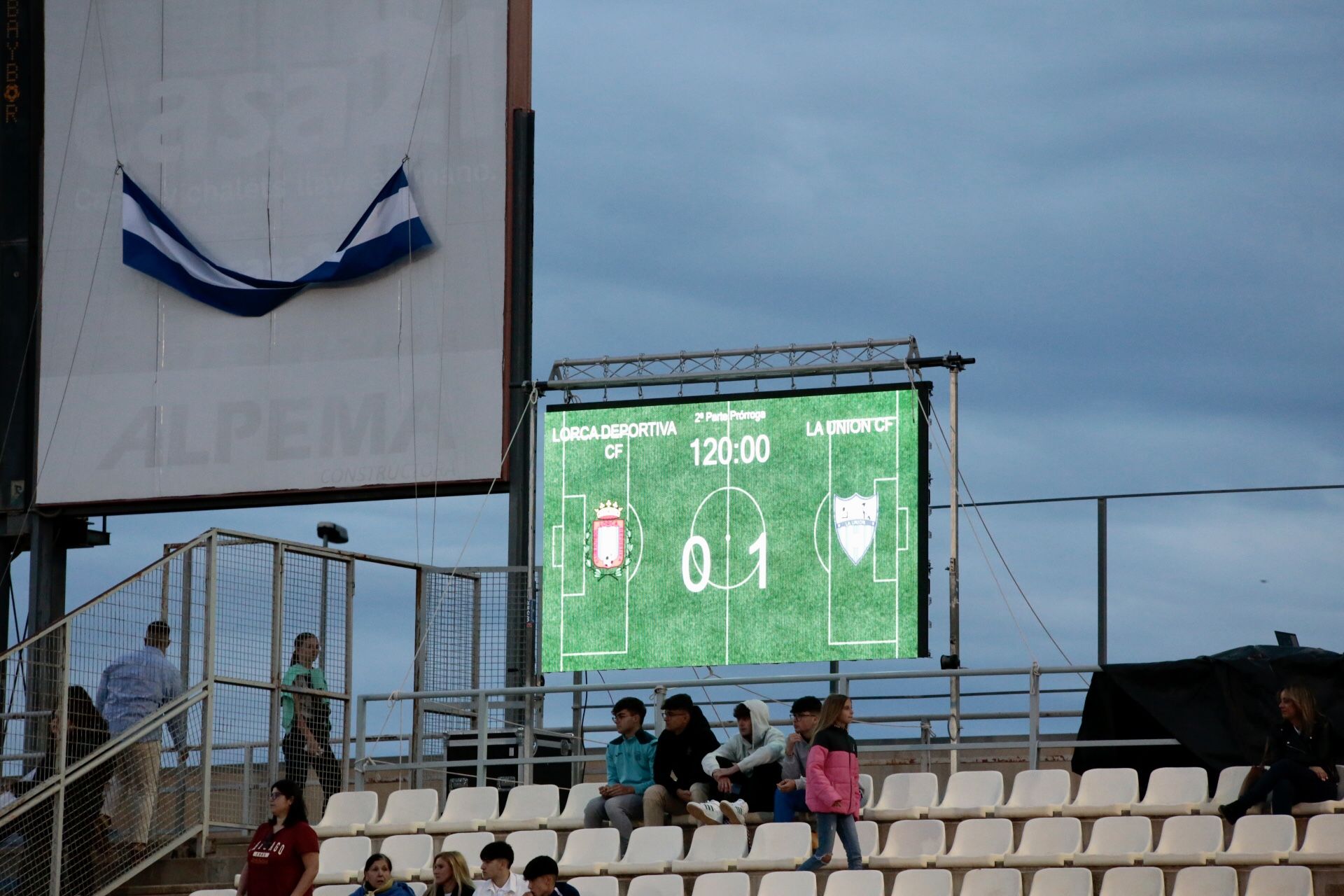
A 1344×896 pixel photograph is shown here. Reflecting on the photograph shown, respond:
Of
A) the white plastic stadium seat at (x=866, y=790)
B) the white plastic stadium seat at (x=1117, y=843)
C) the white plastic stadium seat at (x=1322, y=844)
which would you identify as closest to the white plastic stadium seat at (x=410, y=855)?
the white plastic stadium seat at (x=866, y=790)

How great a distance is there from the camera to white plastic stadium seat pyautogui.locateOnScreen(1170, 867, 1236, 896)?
987 cm

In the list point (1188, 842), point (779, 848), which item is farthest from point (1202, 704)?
point (779, 848)

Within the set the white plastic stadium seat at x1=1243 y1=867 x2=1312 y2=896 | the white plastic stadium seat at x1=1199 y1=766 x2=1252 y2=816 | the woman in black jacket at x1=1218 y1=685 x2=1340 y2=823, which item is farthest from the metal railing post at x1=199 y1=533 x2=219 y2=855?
the white plastic stadium seat at x1=1243 y1=867 x2=1312 y2=896

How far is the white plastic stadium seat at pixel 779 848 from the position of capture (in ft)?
35.8

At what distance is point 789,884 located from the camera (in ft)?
34.0

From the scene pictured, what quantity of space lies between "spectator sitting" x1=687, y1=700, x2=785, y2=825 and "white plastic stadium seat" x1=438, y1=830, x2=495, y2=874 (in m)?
1.19

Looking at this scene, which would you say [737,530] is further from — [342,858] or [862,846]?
[342,858]

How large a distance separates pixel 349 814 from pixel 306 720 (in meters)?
0.89

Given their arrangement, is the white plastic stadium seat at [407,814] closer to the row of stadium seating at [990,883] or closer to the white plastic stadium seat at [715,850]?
the row of stadium seating at [990,883]

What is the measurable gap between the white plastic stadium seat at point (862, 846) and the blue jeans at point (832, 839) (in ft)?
0.38

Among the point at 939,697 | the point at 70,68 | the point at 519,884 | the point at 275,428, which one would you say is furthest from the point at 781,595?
the point at 70,68

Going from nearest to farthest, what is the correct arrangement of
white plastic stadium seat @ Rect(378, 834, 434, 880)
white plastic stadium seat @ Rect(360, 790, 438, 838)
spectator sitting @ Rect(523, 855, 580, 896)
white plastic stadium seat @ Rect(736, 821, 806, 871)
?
spectator sitting @ Rect(523, 855, 580, 896), white plastic stadium seat @ Rect(736, 821, 806, 871), white plastic stadium seat @ Rect(378, 834, 434, 880), white plastic stadium seat @ Rect(360, 790, 438, 838)

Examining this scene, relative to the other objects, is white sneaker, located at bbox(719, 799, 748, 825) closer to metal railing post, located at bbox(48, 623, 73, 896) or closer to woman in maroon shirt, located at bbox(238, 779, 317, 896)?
woman in maroon shirt, located at bbox(238, 779, 317, 896)

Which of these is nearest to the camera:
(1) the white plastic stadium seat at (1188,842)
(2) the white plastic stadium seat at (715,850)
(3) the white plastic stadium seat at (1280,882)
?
(3) the white plastic stadium seat at (1280,882)
